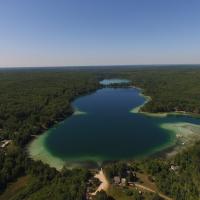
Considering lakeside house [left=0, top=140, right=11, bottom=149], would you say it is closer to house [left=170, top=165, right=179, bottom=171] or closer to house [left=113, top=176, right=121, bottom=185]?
house [left=113, top=176, right=121, bottom=185]

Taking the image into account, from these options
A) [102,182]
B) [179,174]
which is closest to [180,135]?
[179,174]

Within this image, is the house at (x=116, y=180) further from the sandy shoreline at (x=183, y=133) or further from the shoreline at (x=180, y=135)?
the sandy shoreline at (x=183, y=133)

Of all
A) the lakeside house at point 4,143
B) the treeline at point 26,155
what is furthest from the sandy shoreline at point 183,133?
the lakeside house at point 4,143

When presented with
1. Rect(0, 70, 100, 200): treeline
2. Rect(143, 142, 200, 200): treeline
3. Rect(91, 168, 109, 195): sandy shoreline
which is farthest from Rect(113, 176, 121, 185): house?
Rect(143, 142, 200, 200): treeline

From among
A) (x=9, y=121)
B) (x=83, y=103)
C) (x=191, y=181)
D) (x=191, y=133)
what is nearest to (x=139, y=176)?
(x=191, y=181)

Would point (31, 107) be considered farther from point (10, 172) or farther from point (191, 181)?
point (191, 181)

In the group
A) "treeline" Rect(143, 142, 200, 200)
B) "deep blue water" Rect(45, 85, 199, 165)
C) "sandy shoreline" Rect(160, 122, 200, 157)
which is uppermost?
"treeline" Rect(143, 142, 200, 200)

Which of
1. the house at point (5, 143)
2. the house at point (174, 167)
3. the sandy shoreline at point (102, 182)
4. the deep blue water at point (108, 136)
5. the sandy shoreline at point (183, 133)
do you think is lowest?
the deep blue water at point (108, 136)

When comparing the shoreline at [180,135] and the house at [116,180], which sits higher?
the house at [116,180]

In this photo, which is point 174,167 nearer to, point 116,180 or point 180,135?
point 116,180
